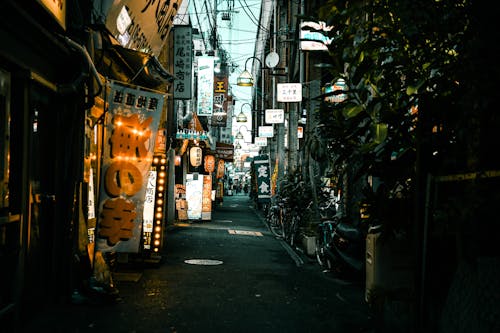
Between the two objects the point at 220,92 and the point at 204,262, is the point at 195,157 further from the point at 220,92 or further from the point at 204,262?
the point at 204,262

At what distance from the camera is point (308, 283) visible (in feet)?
38.3

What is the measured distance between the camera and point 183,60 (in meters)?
20.2

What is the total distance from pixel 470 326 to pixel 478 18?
2625 millimetres

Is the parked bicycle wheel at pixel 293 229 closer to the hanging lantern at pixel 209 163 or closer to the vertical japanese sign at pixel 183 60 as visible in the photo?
the vertical japanese sign at pixel 183 60

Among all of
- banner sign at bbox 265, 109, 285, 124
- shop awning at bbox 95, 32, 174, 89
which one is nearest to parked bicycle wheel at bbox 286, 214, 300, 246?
shop awning at bbox 95, 32, 174, 89

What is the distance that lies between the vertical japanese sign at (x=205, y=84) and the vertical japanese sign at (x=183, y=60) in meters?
9.00

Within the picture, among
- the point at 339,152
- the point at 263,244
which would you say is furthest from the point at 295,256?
the point at 339,152

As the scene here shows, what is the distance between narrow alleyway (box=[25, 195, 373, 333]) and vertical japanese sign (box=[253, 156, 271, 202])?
45.0 feet

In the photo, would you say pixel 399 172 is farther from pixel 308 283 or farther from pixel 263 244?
pixel 263 244

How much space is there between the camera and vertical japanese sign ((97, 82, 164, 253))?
971 centimetres

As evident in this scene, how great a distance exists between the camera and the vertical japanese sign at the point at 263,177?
A: 29203mm

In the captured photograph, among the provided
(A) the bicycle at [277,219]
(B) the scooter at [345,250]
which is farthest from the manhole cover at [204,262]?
(A) the bicycle at [277,219]

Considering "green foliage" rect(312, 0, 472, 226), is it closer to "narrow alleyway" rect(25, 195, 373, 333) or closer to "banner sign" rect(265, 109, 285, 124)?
"narrow alleyway" rect(25, 195, 373, 333)

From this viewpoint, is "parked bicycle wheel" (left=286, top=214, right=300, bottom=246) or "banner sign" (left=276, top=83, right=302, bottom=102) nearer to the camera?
"parked bicycle wheel" (left=286, top=214, right=300, bottom=246)
